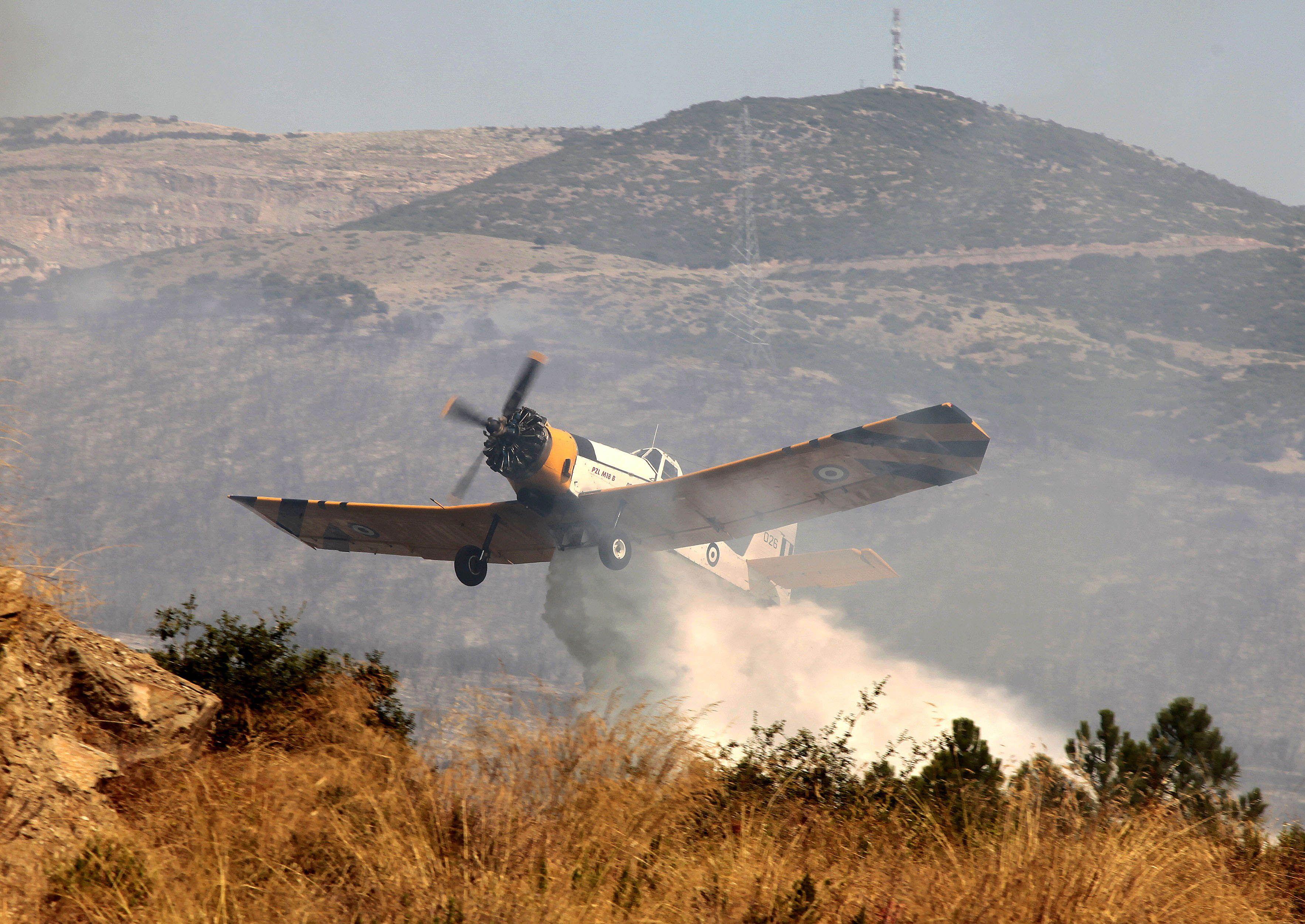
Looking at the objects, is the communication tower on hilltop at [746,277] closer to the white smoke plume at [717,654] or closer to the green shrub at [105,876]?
the white smoke plume at [717,654]

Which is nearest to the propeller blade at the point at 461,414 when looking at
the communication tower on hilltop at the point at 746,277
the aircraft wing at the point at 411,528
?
the aircraft wing at the point at 411,528

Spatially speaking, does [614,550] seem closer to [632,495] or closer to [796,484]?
[632,495]

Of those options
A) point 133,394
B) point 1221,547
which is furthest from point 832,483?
point 133,394

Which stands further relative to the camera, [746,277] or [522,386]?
[746,277]

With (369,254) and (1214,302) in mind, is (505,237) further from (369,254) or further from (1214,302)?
(1214,302)

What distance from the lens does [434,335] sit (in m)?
112

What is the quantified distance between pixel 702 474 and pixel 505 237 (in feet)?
421

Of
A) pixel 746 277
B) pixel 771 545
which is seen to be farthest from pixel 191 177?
pixel 771 545

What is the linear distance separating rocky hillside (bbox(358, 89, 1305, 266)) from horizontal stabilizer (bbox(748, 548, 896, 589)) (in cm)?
12309

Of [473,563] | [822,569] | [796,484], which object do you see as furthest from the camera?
[822,569]

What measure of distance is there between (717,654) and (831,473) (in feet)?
40.9

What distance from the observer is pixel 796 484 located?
19484 millimetres

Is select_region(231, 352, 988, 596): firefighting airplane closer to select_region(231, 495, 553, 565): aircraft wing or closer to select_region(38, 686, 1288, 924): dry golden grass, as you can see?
select_region(231, 495, 553, 565): aircraft wing

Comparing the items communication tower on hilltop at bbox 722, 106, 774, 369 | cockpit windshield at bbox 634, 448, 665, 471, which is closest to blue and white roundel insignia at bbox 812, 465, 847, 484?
cockpit windshield at bbox 634, 448, 665, 471
